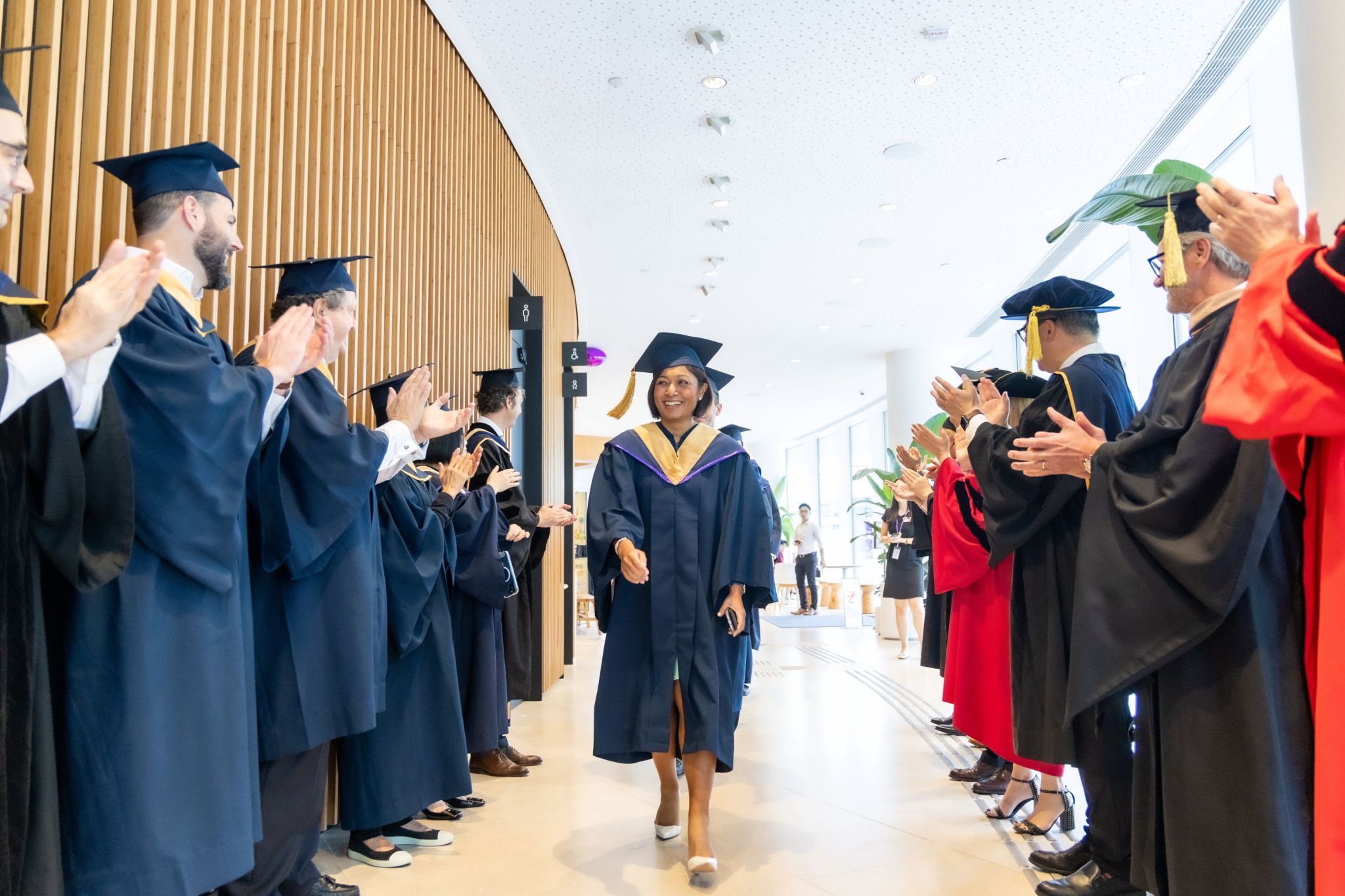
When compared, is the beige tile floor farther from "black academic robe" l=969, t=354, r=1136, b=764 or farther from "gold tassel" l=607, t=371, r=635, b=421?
"gold tassel" l=607, t=371, r=635, b=421

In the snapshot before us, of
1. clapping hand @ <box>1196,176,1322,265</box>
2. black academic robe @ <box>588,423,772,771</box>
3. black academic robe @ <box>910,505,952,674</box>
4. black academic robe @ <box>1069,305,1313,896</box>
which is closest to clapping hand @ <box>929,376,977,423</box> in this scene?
black academic robe @ <box>588,423,772,771</box>

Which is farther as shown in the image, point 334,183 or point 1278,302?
point 334,183

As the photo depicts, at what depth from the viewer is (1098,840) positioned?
105 inches

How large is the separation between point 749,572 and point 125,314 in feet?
7.04

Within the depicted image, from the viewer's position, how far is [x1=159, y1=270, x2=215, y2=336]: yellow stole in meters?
2.07

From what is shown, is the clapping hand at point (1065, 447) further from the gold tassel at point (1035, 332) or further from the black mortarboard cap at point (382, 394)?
the black mortarboard cap at point (382, 394)

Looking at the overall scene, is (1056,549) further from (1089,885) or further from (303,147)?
(303,147)

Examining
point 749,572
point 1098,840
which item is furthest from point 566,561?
point 1098,840

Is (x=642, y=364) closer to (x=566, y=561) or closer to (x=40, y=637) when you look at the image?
(x=40, y=637)

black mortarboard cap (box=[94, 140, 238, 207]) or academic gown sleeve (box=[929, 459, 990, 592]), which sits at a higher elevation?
black mortarboard cap (box=[94, 140, 238, 207])

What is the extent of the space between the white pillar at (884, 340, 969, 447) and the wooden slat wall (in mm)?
8977

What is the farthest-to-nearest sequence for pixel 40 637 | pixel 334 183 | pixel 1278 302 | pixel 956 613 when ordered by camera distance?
pixel 956 613 → pixel 334 183 → pixel 40 637 → pixel 1278 302

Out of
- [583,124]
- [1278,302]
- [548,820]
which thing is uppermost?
[583,124]

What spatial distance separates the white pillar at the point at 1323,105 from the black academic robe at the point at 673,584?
76.1 inches
